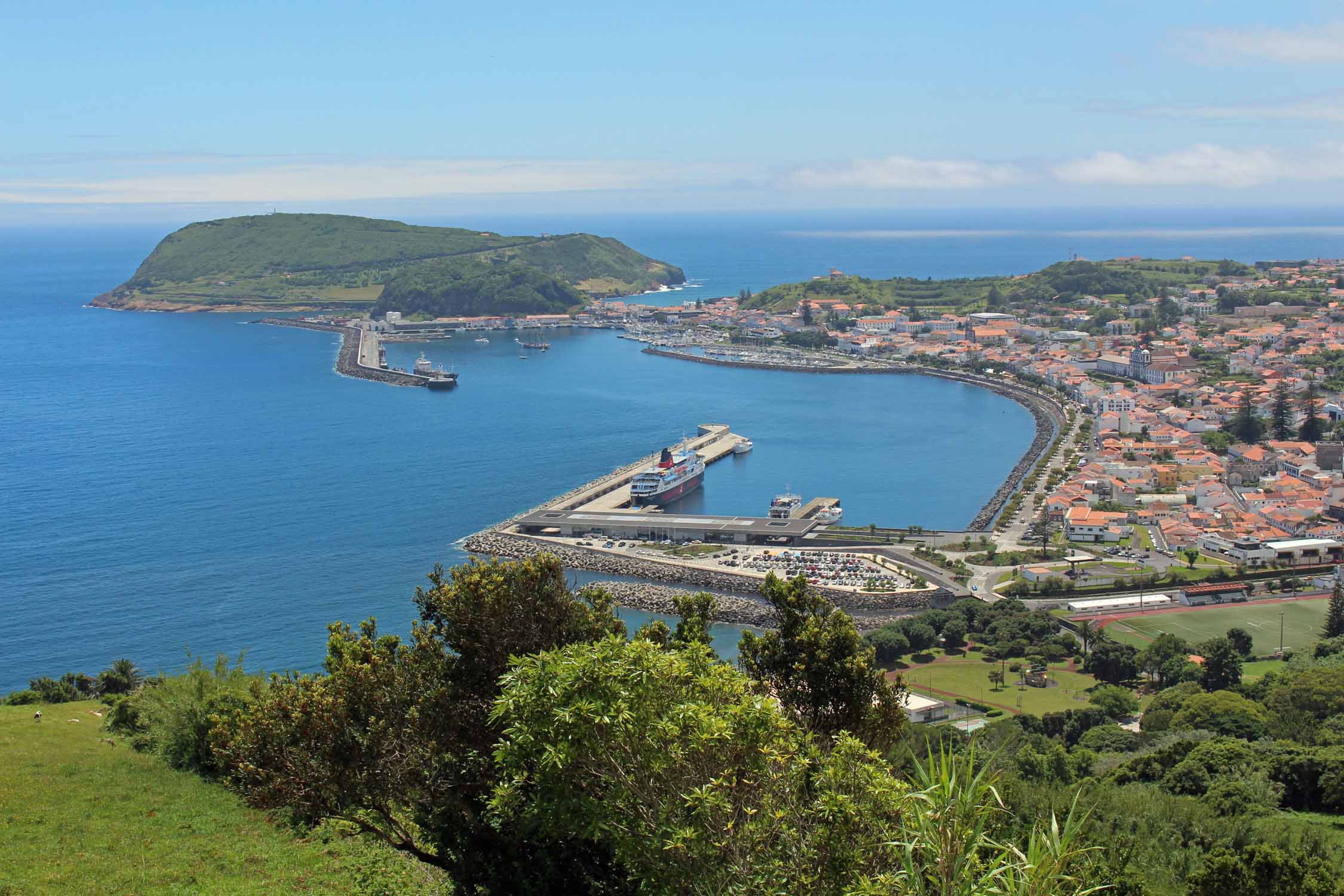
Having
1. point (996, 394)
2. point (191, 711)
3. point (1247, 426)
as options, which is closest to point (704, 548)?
point (191, 711)

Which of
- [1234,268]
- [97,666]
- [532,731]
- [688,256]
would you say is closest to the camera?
[532,731]

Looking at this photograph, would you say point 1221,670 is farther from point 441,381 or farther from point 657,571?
point 441,381

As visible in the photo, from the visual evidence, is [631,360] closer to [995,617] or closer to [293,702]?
[995,617]

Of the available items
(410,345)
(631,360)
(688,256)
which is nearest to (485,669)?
(631,360)

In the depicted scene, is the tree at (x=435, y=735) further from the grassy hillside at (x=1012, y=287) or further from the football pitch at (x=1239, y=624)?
the grassy hillside at (x=1012, y=287)

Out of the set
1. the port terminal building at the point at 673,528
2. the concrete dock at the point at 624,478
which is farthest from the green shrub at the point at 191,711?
the concrete dock at the point at 624,478

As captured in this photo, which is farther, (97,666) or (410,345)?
(410,345)

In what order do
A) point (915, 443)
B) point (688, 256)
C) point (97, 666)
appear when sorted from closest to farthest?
point (97, 666) < point (915, 443) < point (688, 256)
